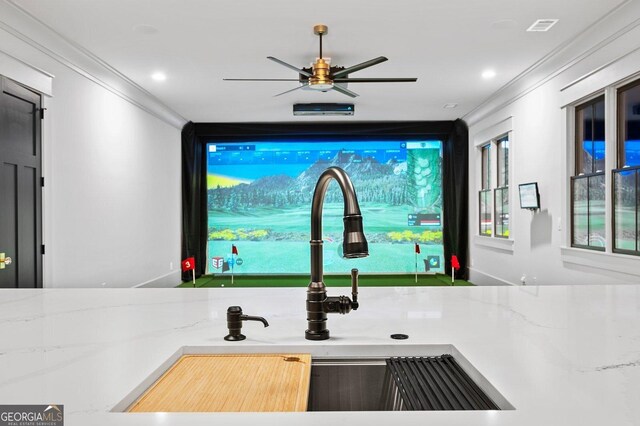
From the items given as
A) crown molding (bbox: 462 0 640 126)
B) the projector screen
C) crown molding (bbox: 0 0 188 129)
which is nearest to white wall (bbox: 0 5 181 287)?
crown molding (bbox: 0 0 188 129)

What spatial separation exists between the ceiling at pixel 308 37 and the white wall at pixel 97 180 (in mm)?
337

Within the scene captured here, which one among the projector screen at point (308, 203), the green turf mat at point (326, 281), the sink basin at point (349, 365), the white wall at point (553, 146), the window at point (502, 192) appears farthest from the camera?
the projector screen at point (308, 203)

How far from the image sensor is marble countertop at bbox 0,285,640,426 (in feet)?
2.33

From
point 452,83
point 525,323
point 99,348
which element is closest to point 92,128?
point 452,83

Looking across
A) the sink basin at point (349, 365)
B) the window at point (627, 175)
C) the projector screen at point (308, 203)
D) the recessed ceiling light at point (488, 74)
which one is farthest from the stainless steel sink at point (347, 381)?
the projector screen at point (308, 203)

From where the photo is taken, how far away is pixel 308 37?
4438 mm

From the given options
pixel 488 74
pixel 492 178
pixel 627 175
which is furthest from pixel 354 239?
pixel 492 178

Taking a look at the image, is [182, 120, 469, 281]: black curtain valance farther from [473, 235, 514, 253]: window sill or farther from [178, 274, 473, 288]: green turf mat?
[473, 235, 514, 253]: window sill

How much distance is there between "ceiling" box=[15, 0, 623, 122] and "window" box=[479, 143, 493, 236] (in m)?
1.38

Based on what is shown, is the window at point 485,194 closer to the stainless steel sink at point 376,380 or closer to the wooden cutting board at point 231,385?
the stainless steel sink at point 376,380

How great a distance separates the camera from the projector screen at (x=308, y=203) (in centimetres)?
870

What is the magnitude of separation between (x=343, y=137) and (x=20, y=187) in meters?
5.62

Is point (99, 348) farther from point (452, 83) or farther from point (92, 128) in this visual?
point (452, 83)

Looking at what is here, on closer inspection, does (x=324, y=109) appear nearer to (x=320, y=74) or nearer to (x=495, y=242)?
(x=320, y=74)
